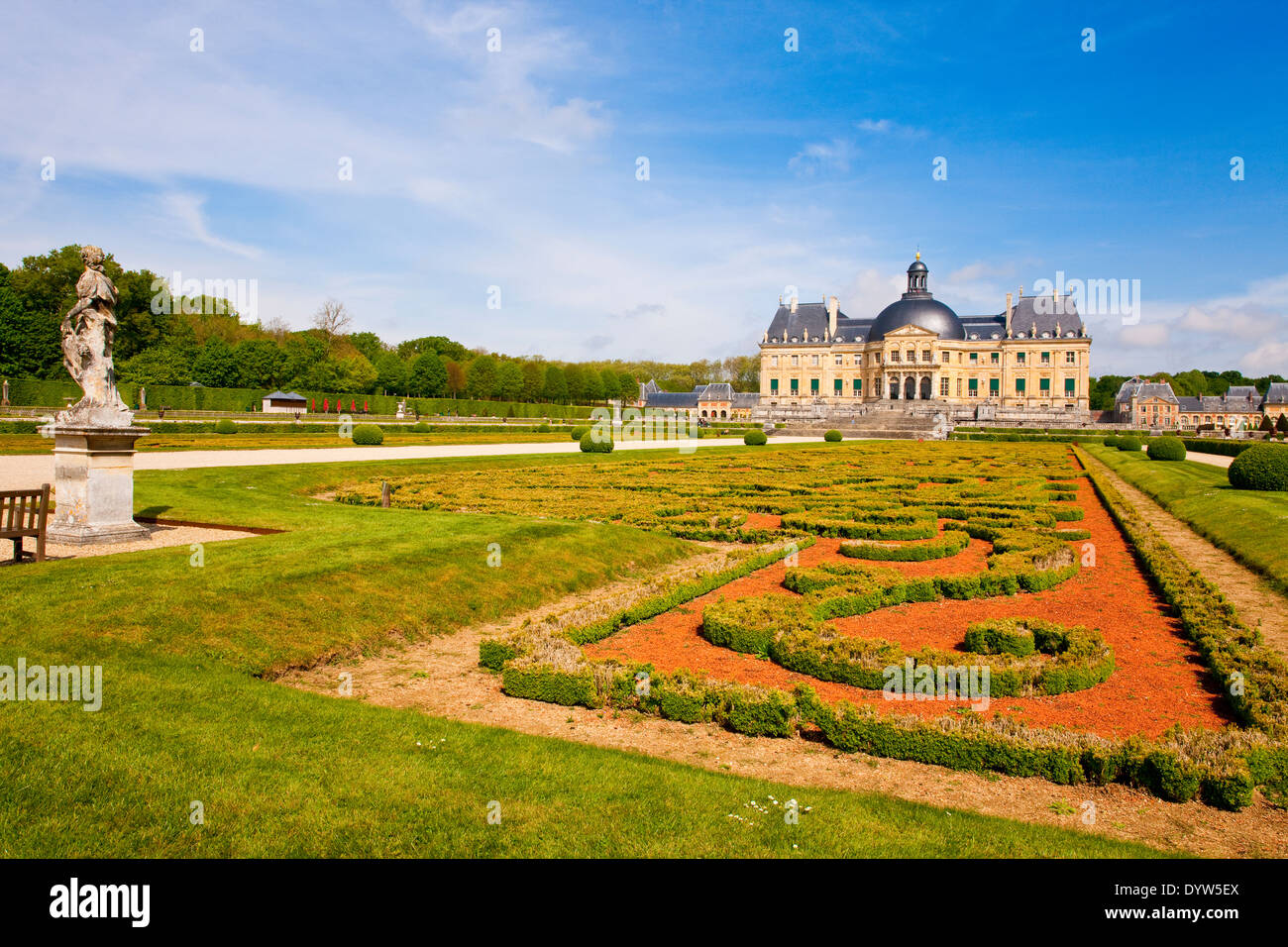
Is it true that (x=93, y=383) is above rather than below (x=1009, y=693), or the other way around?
above

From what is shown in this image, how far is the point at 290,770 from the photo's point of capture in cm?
483

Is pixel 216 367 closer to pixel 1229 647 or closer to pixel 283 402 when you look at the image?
pixel 283 402

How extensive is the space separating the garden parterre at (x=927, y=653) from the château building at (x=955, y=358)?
73038 millimetres

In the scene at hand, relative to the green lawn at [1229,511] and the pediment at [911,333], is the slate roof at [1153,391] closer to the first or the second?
the pediment at [911,333]

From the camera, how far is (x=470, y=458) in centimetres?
2853

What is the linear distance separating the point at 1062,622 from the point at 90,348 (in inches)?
508

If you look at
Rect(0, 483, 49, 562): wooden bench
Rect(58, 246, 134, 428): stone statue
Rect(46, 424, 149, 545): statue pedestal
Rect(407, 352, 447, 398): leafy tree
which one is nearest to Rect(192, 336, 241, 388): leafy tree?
Rect(407, 352, 447, 398): leafy tree

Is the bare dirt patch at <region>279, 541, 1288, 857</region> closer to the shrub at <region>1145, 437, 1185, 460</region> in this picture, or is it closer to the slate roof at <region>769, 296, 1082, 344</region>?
the shrub at <region>1145, 437, 1185, 460</region>

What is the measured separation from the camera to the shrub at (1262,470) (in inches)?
783

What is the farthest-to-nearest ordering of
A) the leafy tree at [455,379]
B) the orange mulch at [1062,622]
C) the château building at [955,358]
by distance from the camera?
the leafy tree at [455,379] → the château building at [955,358] → the orange mulch at [1062,622]

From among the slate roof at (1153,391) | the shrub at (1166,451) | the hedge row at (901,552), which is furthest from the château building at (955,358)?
the hedge row at (901,552)

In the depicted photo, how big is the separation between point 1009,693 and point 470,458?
23.8 metres

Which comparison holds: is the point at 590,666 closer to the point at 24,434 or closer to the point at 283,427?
the point at 24,434
